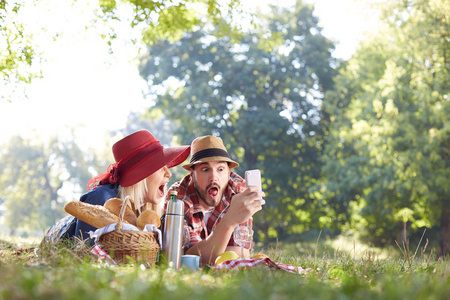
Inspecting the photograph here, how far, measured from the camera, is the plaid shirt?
4664mm

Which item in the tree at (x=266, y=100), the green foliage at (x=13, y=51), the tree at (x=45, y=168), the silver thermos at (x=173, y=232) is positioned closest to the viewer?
the silver thermos at (x=173, y=232)

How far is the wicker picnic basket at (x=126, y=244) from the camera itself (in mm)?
3498

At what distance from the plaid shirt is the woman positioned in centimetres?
24

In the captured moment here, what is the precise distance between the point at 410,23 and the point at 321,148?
8356 mm

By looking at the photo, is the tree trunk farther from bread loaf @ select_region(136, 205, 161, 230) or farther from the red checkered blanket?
bread loaf @ select_region(136, 205, 161, 230)

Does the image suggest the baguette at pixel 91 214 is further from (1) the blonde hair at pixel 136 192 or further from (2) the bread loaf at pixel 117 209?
(1) the blonde hair at pixel 136 192

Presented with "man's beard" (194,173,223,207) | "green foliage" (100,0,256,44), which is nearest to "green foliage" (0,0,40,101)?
"green foliage" (100,0,256,44)

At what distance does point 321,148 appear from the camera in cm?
2380

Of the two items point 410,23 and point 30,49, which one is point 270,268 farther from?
point 410,23

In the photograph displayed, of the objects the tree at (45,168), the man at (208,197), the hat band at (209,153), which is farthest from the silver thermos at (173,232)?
the tree at (45,168)

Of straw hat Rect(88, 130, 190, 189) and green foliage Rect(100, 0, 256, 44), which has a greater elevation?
green foliage Rect(100, 0, 256, 44)

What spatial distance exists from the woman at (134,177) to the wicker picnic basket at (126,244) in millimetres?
1053

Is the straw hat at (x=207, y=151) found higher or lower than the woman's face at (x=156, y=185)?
higher

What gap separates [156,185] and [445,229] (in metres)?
16.1
